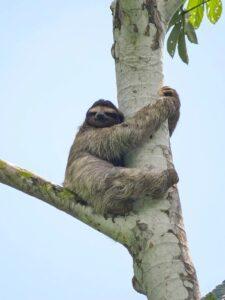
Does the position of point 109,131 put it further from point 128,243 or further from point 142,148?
point 128,243

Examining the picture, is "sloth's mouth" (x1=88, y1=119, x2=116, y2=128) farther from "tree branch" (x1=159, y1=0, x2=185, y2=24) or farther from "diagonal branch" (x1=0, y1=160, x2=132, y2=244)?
"diagonal branch" (x1=0, y1=160, x2=132, y2=244)

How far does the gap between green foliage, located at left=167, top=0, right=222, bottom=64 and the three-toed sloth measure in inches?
42.3

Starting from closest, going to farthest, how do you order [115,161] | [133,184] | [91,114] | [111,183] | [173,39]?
[133,184] → [111,183] → [115,161] → [91,114] → [173,39]

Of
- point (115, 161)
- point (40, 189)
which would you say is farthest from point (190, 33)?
point (40, 189)

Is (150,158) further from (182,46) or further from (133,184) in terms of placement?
(182,46)

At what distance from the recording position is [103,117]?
691 centimetres

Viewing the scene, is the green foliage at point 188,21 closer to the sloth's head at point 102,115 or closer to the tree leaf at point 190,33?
the tree leaf at point 190,33

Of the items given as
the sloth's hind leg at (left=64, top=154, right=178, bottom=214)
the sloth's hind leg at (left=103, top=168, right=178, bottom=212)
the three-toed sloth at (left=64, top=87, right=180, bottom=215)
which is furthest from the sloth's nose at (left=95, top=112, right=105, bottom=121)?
the sloth's hind leg at (left=103, top=168, right=178, bottom=212)

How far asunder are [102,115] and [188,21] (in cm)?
157

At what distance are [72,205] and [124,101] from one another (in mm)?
1048

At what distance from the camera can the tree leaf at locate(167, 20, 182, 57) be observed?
7281 mm

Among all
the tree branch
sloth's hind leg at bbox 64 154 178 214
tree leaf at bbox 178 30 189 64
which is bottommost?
sloth's hind leg at bbox 64 154 178 214

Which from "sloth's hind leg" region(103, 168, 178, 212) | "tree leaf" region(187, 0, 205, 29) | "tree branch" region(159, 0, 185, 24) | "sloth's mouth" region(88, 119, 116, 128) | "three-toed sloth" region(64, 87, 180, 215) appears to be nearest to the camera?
"sloth's hind leg" region(103, 168, 178, 212)

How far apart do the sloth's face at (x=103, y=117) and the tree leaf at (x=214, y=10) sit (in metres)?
1.69
